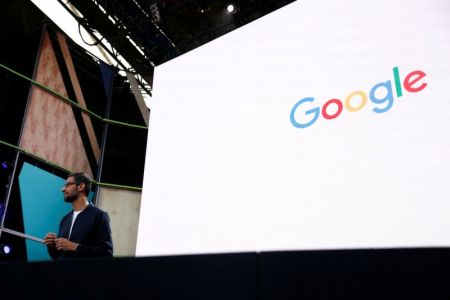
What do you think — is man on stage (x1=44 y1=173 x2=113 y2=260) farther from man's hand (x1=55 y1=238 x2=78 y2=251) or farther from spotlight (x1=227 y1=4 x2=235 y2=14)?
spotlight (x1=227 y1=4 x2=235 y2=14)

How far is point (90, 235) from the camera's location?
2.29 meters

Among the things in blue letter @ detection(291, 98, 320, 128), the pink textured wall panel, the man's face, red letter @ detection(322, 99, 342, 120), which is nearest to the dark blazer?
the man's face

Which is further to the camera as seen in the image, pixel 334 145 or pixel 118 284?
pixel 334 145

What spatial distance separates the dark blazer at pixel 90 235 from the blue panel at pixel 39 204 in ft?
5.39

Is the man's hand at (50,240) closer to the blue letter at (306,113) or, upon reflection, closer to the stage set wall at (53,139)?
the blue letter at (306,113)

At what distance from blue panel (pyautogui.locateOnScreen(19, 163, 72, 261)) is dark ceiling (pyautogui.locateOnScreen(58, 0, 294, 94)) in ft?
6.63

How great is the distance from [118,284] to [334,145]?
135 cm

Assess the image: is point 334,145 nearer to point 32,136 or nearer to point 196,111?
point 196,111

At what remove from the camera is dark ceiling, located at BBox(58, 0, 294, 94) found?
4980 mm

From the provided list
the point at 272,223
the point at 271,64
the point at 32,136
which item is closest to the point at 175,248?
the point at 272,223

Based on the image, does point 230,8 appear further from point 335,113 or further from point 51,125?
point 335,113

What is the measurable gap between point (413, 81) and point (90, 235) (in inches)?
68.0

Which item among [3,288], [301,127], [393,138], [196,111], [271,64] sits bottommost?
[3,288]

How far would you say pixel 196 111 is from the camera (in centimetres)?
259
